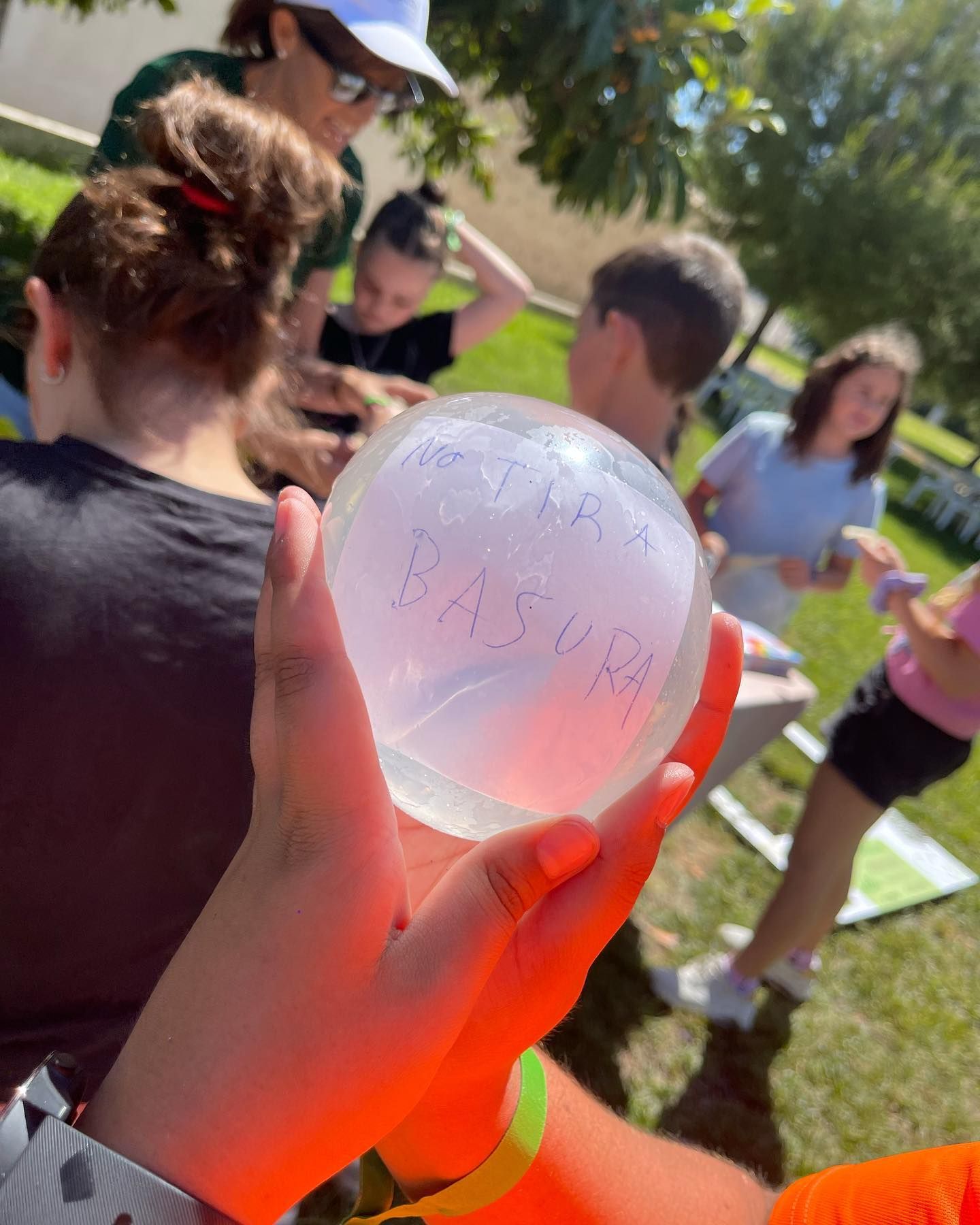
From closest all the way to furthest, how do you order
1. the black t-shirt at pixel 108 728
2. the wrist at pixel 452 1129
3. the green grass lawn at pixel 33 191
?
the wrist at pixel 452 1129 → the black t-shirt at pixel 108 728 → the green grass lawn at pixel 33 191

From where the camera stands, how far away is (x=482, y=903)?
894mm

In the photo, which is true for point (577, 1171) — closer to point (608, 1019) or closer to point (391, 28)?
point (608, 1019)

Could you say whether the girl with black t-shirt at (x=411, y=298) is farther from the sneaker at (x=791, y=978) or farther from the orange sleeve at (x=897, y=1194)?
the orange sleeve at (x=897, y=1194)

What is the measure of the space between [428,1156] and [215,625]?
2.74 feet

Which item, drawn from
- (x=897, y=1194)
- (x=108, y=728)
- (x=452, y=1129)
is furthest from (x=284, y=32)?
(x=897, y=1194)

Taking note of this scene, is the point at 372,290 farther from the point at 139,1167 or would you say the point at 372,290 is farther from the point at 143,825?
the point at 139,1167

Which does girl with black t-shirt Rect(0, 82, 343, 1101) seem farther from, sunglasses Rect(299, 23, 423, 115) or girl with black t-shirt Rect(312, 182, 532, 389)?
girl with black t-shirt Rect(312, 182, 532, 389)

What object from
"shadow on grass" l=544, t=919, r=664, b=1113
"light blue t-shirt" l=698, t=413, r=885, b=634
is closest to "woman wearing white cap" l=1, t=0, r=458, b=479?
"light blue t-shirt" l=698, t=413, r=885, b=634

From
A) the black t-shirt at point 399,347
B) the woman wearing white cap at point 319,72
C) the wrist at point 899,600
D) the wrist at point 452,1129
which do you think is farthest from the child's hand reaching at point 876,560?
the wrist at point 452,1129

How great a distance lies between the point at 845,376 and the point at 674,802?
9.75ft

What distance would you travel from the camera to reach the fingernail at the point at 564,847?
916mm

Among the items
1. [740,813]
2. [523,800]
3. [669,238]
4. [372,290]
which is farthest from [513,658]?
[740,813]

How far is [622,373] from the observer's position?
109 inches

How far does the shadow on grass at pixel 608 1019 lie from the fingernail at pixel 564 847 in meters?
2.15
